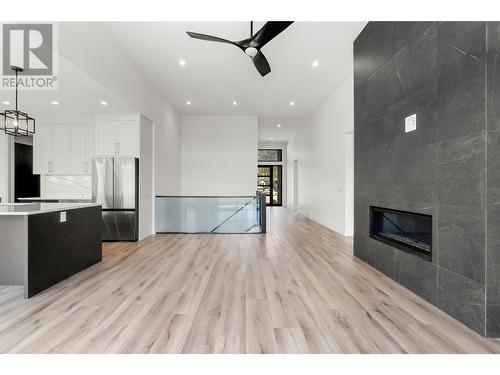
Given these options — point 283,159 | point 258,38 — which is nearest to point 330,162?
point 258,38

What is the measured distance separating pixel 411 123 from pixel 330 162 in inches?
138

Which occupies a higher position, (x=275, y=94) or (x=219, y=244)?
(x=275, y=94)

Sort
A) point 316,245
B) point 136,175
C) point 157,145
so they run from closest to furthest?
point 316,245
point 136,175
point 157,145

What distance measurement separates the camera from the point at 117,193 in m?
4.69

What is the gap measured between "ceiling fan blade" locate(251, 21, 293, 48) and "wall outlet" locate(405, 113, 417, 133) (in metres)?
1.59

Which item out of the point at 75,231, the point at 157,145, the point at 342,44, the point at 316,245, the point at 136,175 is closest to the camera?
the point at 75,231

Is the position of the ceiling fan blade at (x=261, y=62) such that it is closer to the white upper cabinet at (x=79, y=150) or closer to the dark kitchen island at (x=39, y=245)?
the dark kitchen island at (x=39, y=245)

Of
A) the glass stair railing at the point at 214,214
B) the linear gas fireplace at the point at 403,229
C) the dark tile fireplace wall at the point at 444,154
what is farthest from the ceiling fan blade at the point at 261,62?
the glass stair railing at the point at 214,214

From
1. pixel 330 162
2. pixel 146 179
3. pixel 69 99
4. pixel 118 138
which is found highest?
pixel 69 99

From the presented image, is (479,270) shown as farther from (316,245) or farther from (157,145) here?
(157,145)

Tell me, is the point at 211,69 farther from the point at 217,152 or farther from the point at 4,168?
the point at 4,168
